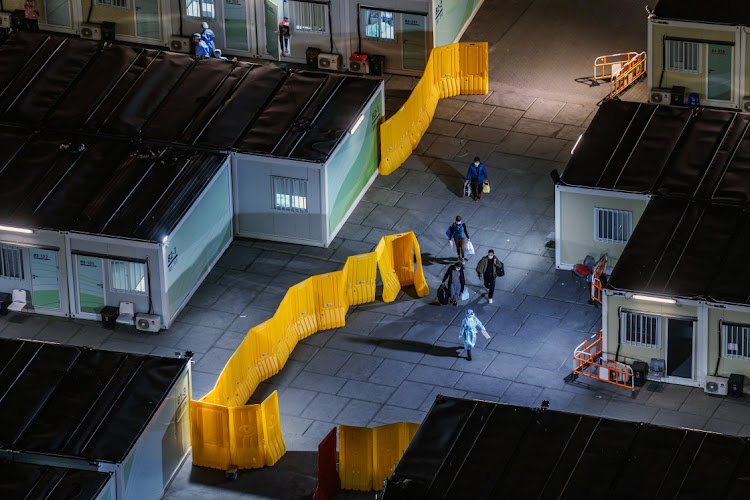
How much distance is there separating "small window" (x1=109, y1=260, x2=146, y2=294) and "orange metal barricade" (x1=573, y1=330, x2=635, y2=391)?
15904mm

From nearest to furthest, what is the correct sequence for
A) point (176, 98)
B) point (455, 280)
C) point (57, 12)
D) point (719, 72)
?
point (455, 280) → point (176, 98) → point (719, 72) → point (57, 12)

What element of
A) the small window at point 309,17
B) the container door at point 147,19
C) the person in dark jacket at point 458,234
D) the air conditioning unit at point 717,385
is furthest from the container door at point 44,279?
the air conditioning unit at point 717,385

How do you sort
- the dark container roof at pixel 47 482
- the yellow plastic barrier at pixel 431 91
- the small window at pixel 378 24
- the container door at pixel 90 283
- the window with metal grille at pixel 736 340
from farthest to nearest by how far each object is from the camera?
the small window at pixel 378 24, the yellow plastic barrier at pixel 431 91, the container door at pixel 90 283, the window with metal grille at pixel 736 340, the dark container roof at pixel 47 482

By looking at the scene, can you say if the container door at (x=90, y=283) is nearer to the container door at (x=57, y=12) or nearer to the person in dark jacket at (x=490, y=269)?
the person in dark jacket at (x=490, y=269)

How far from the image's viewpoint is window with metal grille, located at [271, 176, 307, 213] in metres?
75.8

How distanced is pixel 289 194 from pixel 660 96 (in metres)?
17.0

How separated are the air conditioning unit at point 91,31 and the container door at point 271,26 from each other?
25.5 feet

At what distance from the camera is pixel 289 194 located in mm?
76188

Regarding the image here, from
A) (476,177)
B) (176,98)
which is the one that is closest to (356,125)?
(476,177)

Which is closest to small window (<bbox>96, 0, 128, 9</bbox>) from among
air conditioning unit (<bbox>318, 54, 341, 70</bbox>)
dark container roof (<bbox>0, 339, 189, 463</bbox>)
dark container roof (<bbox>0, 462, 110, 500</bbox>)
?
air conditioning unit (<bbox>318, 54, 341, 70</bbox>)

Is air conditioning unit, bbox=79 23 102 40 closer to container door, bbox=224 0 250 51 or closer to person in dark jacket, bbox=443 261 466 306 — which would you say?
container door, bbox=224 0 250 51

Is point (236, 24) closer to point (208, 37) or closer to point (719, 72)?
point (208, 37)

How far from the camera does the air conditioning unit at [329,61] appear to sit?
8688cm

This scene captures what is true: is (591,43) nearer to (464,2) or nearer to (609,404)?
(464,2)
